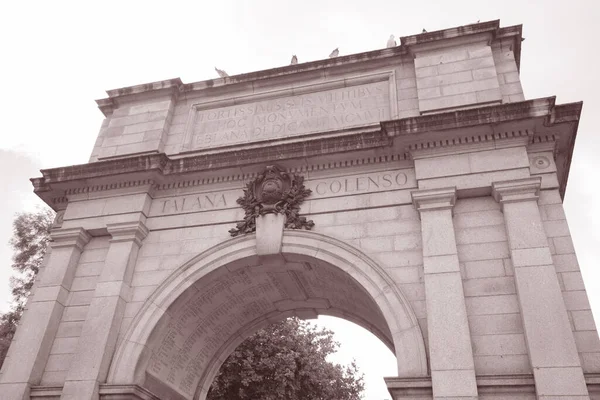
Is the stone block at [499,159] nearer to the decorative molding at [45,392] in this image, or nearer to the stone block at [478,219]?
the stone block at [478,219]

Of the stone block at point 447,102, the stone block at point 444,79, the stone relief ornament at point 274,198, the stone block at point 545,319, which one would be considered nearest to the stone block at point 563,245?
the stone block at point 545,319

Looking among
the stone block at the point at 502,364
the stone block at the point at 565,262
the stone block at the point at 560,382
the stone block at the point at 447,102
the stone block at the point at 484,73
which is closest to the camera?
the stone block at the point at 560,382

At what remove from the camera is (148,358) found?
34.2 feet

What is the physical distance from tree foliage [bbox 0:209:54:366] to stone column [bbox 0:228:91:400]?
10257 millimetres

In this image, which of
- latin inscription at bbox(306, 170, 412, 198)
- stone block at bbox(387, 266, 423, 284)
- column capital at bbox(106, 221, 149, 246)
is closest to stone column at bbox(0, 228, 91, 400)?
column capital at bbox(106, 221, 149, 246)

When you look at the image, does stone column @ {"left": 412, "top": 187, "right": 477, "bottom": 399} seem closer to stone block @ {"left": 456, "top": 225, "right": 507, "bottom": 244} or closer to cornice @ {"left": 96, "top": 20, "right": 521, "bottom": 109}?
stone block @ {"left": 456, "top": 225, "right": 507, "bottom": 244}

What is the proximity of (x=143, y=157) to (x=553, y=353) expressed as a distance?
902 cm

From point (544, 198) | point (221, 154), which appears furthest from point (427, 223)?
point (221, 154)

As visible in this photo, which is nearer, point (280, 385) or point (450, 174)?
point (450, 174)

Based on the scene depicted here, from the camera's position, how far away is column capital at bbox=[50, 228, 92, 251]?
38.3ft

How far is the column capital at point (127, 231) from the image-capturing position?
11.4 metres

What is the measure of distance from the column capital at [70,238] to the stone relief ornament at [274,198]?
11.6 ft

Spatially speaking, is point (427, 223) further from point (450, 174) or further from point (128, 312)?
point (128, 312)

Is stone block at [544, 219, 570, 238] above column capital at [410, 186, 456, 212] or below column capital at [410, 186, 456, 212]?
below
